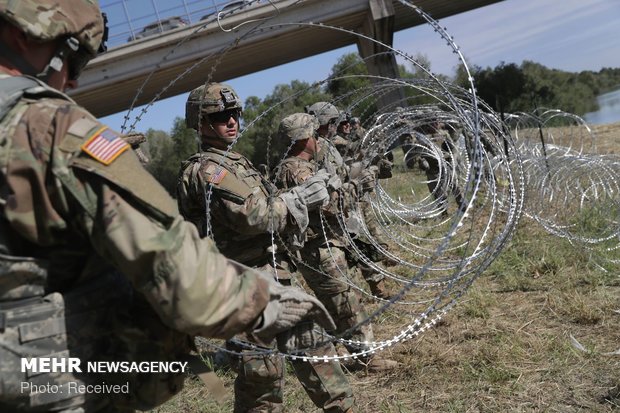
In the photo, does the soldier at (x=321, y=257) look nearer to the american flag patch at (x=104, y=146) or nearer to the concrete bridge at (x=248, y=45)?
the american flag patch at (x=104, y=146)

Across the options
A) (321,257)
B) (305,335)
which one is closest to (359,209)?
(321,257)

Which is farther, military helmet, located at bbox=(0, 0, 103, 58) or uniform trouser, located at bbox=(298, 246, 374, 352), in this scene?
uniform trouser, located at bbox=(298, 246, 374, 352)

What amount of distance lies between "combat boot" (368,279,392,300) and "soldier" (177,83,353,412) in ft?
11.3

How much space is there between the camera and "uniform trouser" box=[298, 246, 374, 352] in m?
5.39

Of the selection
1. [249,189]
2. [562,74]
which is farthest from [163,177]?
[249,189]

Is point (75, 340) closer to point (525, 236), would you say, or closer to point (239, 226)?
point (239, 226)

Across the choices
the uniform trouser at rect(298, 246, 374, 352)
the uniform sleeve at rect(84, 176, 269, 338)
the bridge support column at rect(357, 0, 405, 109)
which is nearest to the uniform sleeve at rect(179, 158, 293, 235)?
the uniform trouser at rect(298, 246, 374, 352)

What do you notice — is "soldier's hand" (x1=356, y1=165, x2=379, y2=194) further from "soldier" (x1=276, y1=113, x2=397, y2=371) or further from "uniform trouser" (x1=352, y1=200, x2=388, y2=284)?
"soldier" (x1=276, y1=113, x2=397, y2=371)

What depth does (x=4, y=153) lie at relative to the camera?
1.77m

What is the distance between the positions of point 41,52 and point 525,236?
286 inches

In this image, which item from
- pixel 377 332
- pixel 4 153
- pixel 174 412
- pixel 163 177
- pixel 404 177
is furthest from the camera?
pixel 163 177

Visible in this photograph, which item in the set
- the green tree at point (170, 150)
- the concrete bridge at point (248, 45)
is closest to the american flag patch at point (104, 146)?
the concrete bridge at point (248, 45)

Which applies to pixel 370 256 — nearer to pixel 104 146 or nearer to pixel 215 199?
pixel 215 199

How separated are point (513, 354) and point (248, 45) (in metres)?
15.6
